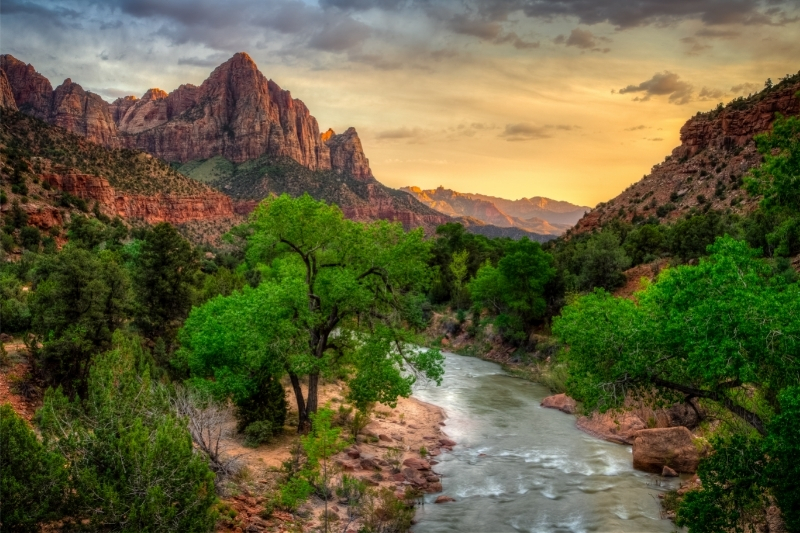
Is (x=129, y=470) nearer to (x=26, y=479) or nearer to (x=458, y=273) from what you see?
(x=26, y=479)

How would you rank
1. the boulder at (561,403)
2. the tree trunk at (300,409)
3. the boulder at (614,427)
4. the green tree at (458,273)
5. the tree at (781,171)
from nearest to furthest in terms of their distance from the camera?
the tree at (781,171) < the tree trunk at (300,409) < the boulder at (614,427) < the boulder at (561,403) < the green tree at (458,273)

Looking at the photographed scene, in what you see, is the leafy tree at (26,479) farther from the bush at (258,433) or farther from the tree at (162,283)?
the tree at (162,283)

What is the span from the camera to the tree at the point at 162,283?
2838 centimetres

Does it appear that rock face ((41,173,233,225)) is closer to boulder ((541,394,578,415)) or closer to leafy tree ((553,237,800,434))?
boulder ((541,394,578,415))

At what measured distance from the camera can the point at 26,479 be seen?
946cm

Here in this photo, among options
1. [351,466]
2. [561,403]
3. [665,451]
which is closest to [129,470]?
[351,466]

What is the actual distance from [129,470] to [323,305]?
10214mm

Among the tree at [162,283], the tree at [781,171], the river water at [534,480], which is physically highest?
the tree at [781,171]

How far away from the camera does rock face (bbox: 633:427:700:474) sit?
19.4 metres

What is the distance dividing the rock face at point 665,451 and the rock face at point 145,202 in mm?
72348

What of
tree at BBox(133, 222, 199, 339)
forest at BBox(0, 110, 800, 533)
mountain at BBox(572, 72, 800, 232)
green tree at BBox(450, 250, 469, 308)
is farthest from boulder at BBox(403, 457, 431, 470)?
mountain at BBox(572, 72, 800, 232)

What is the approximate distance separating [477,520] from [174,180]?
339ft

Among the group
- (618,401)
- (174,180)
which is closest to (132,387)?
(618,401)

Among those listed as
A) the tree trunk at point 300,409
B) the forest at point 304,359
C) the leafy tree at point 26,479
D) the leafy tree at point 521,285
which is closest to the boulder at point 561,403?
the forest at point 304,359
